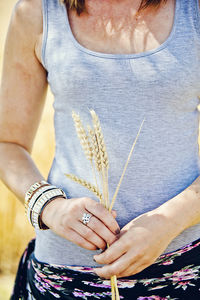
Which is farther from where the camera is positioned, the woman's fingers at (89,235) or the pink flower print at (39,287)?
the pink flower print at (39,287)

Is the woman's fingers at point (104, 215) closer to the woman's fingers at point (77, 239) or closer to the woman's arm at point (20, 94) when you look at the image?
the woman's fingers at point (77, 239)

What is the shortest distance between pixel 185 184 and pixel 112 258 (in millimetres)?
372

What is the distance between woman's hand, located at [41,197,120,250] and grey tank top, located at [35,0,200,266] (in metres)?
0.15

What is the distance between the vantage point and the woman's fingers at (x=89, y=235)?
103 centimetres

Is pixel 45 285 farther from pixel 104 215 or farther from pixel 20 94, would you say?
pixel 20 94

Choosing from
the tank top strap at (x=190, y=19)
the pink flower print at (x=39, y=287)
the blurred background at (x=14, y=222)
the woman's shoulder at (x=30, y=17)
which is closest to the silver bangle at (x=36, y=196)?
the pink flower print at (x=39, y=287)

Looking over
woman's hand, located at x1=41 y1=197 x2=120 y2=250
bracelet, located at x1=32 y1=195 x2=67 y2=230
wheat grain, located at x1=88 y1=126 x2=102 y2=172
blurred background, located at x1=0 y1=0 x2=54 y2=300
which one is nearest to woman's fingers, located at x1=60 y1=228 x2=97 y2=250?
woman's hand, located at x1=41 y1=197 x2=120 y2=250

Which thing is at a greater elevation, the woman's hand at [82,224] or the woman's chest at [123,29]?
the woman's chest at [123,29]

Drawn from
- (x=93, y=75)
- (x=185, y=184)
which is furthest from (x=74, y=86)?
(x=185, y=184)

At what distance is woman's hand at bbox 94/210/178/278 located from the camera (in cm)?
99

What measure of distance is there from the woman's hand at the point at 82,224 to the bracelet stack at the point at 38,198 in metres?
0.04

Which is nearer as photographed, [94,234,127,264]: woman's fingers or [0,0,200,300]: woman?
[94,234,127,264]: woman's fingers

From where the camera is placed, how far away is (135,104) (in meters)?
1.18

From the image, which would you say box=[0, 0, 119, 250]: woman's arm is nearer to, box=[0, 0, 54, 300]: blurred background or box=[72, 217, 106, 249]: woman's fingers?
box=[72, 217, 106, 249]: woman's fingers
